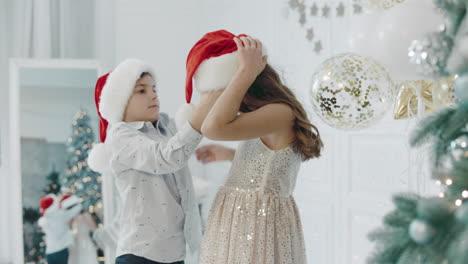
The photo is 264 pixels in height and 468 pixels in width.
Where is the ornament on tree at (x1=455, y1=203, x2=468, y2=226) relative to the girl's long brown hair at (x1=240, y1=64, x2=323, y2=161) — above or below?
below

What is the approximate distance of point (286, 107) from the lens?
1.33m

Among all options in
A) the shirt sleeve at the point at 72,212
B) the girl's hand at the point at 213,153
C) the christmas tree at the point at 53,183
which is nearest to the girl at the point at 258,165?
the girl's hand at the point at 213,153

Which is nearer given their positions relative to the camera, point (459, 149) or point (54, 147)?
point (459, 149)

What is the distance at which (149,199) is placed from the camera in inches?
60.8

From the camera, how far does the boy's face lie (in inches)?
64.6

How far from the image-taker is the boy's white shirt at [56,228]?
3.01 meters

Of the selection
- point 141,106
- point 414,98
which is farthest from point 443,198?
point 141,106

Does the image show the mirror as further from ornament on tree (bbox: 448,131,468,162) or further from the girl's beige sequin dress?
ornament on tree (bbox: 448,131,468,162)

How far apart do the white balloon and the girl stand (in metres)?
0.27

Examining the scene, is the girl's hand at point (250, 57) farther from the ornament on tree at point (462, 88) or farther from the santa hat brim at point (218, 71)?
the ornament on tree at point (462, 88)

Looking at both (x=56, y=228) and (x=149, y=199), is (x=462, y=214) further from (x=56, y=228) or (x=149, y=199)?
(x=56, y=228)

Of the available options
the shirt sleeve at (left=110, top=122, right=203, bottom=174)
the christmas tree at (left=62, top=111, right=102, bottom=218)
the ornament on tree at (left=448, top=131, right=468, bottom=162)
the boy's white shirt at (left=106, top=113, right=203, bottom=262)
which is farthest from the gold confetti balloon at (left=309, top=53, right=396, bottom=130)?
the christmas tree at (left=62, top=111, right=102, bottom=218)

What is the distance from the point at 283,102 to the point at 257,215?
328mm

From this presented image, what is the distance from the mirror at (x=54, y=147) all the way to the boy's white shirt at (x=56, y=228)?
0.19 ft
